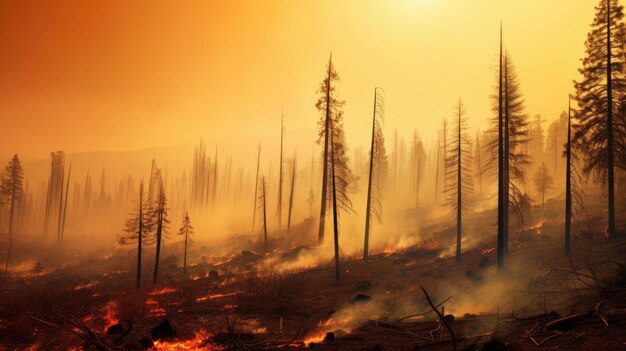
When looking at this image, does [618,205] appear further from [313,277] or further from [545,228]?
[313,277]

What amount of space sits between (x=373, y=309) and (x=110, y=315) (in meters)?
12.0

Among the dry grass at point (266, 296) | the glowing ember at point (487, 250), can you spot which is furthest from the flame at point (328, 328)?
the glowing ember at point (487, 250)

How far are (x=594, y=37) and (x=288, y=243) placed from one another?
37.5m

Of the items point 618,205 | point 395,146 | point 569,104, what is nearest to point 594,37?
point 569,104

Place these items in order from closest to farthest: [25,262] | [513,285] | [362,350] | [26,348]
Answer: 1. [362,350]
2. [26,348]
3. [513,285]
4. [25,262]

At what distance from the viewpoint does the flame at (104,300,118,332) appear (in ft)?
41.9

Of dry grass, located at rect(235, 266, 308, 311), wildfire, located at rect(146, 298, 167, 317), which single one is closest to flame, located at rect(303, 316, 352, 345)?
dry grass, located at rect(235, 266, 308, 311)

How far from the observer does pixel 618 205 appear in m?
32.1

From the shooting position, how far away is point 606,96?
77.1ft

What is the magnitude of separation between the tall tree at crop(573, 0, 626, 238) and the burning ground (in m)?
5.88

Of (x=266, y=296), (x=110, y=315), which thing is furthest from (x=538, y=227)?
(x=110, y=315)

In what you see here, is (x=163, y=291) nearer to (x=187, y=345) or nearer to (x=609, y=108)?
(x=187, y=345)

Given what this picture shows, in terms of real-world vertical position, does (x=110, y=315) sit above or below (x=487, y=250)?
below

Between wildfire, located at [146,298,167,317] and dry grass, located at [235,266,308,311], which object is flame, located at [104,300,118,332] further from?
dry grass, located at [235,266,308,311]
